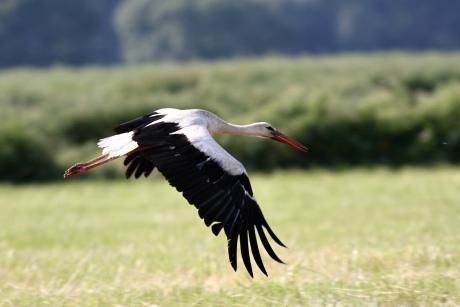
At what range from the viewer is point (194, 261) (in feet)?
24.8

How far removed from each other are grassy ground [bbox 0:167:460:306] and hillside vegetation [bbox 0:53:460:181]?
33.3 inches

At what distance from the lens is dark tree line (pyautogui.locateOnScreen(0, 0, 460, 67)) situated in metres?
54.6

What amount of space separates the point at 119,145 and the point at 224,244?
10.5 feet

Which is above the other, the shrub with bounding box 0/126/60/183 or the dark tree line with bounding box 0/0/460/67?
the dark tree line with bounding box 0/0/460/67

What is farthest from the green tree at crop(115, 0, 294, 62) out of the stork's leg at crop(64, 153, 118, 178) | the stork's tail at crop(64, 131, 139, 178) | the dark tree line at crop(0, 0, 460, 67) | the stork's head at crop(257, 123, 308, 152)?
the stork's tail at crop(64, 131, 139, 178)

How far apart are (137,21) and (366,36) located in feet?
51.0

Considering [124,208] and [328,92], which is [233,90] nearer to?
[328,92]

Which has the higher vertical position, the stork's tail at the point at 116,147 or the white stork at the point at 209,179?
the stork's tail at the point at 116,147

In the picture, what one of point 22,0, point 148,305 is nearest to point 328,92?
point 148,305

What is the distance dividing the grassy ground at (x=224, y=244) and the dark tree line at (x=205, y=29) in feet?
122

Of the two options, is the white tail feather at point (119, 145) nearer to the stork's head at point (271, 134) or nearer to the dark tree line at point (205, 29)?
the stork's head at point (271, 134)

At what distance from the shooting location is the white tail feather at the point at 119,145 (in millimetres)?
6324

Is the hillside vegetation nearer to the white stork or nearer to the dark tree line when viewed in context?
the white stork

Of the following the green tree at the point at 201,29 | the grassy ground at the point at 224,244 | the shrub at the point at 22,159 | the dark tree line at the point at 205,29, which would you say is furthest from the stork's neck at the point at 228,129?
the green tree at the point at 201,29
